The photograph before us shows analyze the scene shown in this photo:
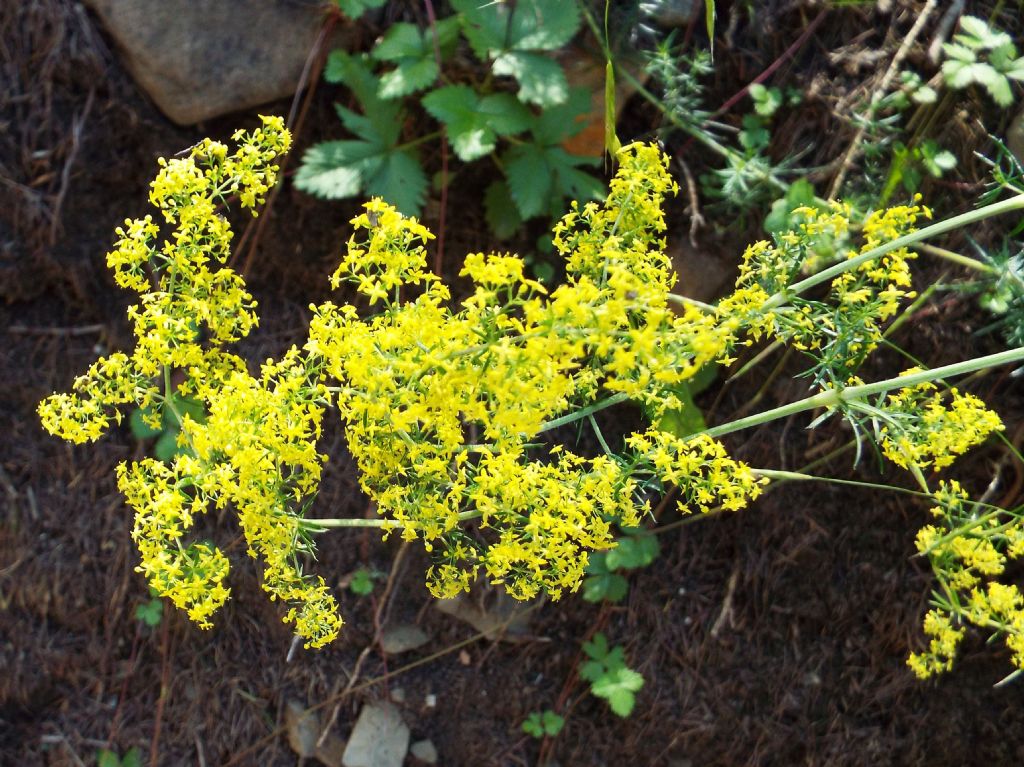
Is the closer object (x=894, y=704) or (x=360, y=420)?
(x=360, y=420)

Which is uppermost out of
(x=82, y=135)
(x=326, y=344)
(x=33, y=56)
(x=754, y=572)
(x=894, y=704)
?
(x=326, y=344)

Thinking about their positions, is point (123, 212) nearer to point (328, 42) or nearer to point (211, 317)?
point (328, 42)

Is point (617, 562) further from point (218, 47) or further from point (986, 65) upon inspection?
point (218, 47)

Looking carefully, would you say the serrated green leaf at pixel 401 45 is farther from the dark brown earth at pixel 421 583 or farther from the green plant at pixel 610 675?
the green plant at pixel 610 675

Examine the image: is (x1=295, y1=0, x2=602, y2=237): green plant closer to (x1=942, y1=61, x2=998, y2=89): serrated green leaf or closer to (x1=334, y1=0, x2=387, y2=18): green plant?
(x1=334, y1=0, x2=387, y2=18): green plant

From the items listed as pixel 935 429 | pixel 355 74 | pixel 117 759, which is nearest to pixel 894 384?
pixel 935 429

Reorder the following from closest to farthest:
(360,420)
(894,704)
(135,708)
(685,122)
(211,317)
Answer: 1. (360,420)
2. (211,317)
3. (685,122)
4. (894,704)
5. (135,708)

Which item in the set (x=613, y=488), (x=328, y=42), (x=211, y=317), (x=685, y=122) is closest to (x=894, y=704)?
(x=613, y=488)
